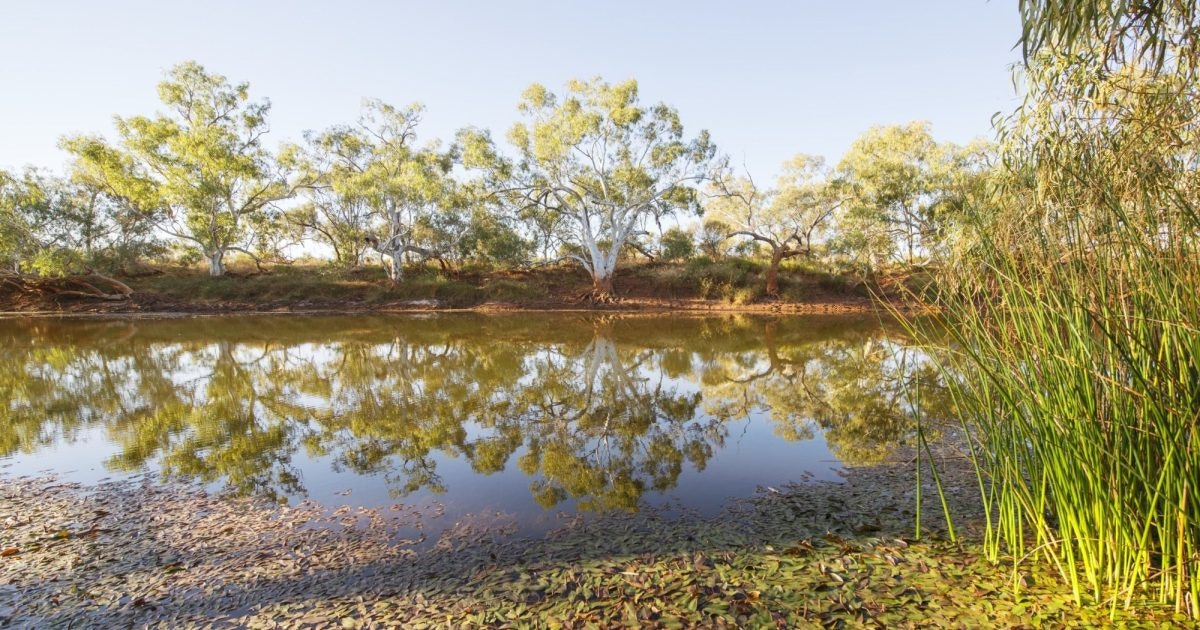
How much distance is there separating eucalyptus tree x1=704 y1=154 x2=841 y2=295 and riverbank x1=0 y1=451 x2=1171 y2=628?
20.6 metres

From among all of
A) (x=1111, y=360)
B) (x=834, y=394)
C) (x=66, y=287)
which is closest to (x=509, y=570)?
(x=1111, y=360)

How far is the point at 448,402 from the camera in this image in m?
7.96

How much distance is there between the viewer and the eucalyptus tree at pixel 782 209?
24031 millimetres

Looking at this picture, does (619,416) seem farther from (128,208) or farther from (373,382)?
(128,208)

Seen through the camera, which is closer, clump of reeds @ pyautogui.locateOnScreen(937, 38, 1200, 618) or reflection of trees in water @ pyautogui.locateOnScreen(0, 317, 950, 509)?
clump of reeds @ pyautogui.locateOnScreen(937, 38, 1200, 618)

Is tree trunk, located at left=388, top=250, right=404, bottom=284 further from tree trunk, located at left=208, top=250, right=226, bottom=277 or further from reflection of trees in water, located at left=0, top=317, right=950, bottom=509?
reflection of trees in water, located at left=0, top=317, right=950, bottom=509

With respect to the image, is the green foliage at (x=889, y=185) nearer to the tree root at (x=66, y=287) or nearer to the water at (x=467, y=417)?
the water at (x=467, y=417)

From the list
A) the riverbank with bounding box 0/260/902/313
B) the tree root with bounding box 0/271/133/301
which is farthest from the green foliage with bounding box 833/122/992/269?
the tree root with bounding box 0/271/133/301

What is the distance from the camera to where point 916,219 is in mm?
21281

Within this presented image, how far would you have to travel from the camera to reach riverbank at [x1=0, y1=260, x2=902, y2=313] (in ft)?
79.4

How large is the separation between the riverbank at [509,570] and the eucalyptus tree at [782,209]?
67.7 feet

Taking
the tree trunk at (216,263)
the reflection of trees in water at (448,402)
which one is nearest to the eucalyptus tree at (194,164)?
the tree trunk at (216,263)

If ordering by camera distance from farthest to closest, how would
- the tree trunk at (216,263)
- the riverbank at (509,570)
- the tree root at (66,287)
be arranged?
the tree trunk at (216,263), the tree root at (66,287), the riverbank at (509,570)

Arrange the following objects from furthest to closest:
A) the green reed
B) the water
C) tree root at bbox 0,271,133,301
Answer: tree root at bbox 0,271,133,301 < the water < the green reed
